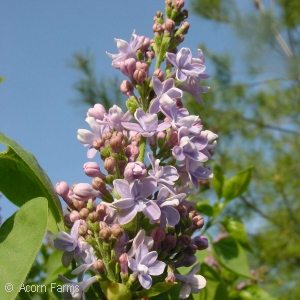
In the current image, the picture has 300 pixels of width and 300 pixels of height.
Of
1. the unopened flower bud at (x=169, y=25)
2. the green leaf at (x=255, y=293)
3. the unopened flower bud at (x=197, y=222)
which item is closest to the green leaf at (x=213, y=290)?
the green leaf at (x=255, y=293)

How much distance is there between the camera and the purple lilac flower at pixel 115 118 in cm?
103

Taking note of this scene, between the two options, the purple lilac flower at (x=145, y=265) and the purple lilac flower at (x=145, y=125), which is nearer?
the purple lilac flower at (x=145, y=265)

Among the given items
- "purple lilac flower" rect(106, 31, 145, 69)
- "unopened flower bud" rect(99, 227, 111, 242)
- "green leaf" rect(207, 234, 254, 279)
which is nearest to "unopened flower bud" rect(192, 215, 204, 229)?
"unopened flower bud" rect(99, 227, 111, 242)

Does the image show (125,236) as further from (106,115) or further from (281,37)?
(281,37)

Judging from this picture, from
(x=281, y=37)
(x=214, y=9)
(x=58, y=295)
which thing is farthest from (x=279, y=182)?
(x=58, y=295)

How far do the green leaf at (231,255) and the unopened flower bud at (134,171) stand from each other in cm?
85

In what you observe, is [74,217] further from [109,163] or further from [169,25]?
[169,25]

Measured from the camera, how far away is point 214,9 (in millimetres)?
8773

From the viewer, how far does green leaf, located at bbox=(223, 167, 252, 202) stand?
1.96 metres

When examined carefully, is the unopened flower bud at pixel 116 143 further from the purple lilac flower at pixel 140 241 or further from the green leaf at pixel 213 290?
the green leaf at pixel 213 290

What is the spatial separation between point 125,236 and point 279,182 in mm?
5495

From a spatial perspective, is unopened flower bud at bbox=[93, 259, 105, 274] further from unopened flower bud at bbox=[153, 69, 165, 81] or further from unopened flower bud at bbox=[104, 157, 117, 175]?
unopened flower bud at bbox=[153, 69, 165, 81]

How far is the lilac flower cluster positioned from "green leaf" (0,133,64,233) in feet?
0.12

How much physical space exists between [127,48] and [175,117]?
0.80 ft
